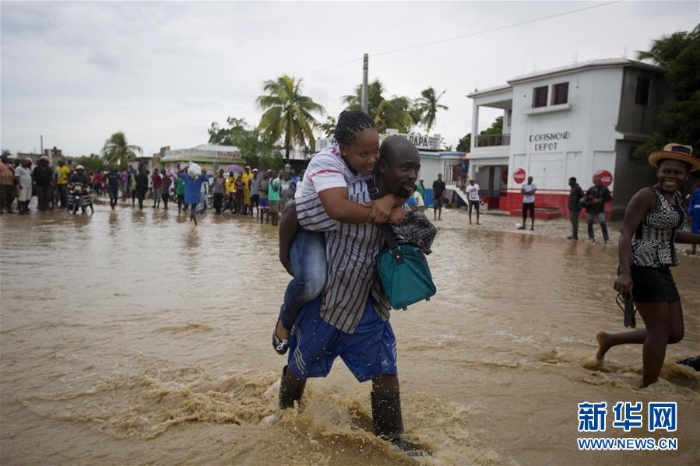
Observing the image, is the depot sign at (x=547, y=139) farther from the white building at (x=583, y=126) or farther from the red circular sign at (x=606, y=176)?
the red circular sign at (x=606, y=176)

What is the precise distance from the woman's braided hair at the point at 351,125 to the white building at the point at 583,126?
2180cm

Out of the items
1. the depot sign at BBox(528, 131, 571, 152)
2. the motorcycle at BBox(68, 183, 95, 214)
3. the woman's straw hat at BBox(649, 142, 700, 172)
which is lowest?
the motorcycle at BBox(68, 183, 95, 214)

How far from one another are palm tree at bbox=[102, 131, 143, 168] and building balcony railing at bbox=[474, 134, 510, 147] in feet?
116

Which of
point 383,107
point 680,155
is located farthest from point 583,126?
point 680,155

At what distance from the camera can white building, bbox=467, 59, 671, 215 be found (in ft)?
71.1

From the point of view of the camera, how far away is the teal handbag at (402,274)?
2.48 metres

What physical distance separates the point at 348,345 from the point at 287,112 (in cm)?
3106

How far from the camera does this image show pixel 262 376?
3812 millimetres

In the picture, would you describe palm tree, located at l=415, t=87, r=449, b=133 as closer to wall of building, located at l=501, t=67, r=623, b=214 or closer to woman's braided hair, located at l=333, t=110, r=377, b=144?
wall of building, located at l=501, t=67, r=623, b=214

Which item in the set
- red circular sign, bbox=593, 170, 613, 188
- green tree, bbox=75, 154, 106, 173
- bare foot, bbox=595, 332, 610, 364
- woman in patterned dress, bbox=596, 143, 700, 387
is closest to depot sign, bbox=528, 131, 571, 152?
red circular sign, bbox=593, 170, 613, 188

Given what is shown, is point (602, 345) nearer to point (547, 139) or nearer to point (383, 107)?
point (547, 139)

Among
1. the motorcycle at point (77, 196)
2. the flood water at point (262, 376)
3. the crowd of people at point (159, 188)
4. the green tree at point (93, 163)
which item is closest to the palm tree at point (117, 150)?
the green tree at point (93, 163)

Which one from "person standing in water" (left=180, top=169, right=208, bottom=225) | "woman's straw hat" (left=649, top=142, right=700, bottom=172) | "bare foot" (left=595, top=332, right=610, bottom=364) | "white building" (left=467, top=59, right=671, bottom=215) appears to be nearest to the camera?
"woman's straw hat" (left=649, top=142, right=700, bottom=172)

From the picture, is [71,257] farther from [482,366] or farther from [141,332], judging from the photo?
[482,366]
